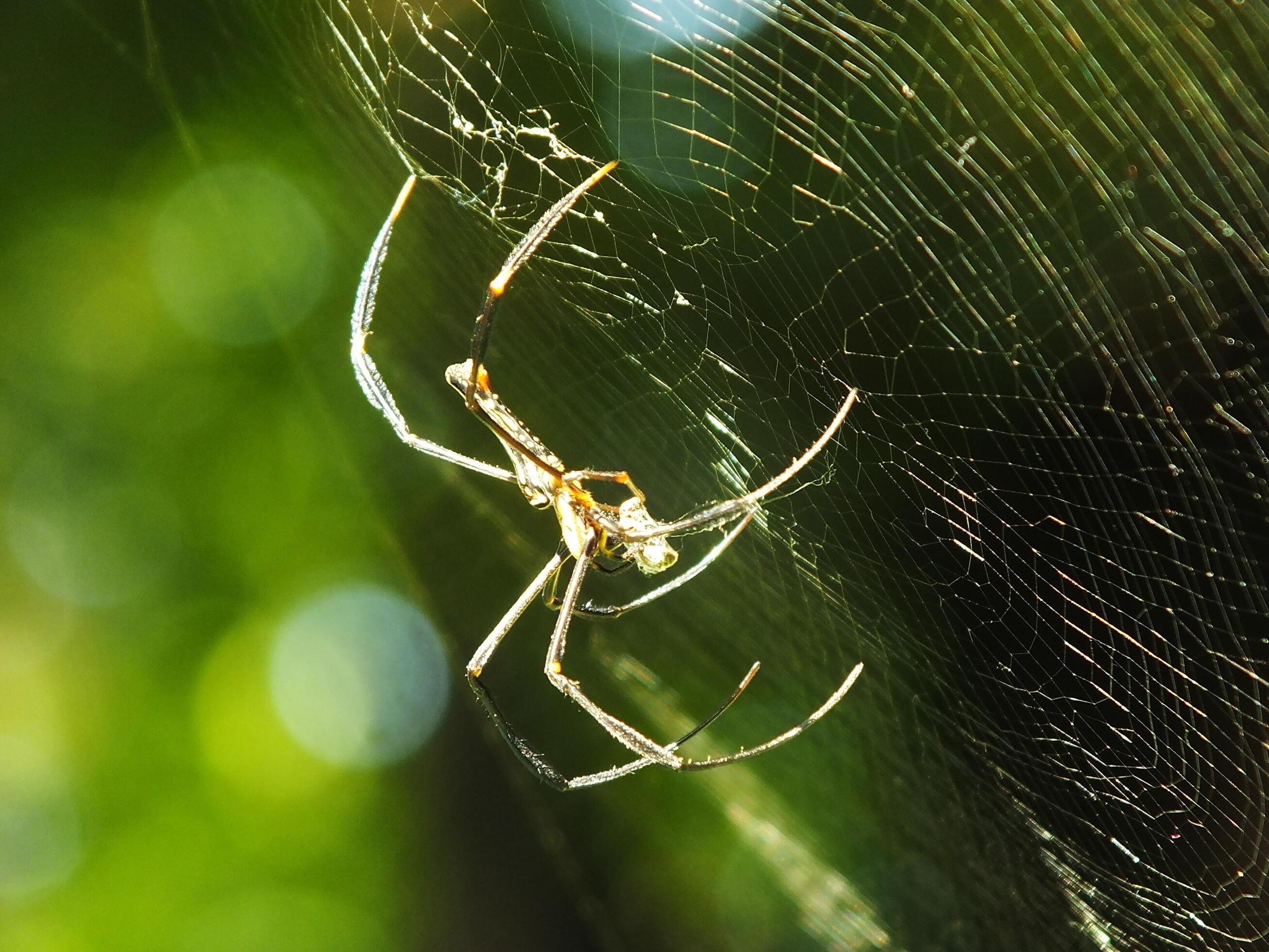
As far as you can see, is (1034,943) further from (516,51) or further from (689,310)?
(516,51)

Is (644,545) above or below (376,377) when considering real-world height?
below

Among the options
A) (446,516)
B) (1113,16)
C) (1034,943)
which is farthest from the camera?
(446,516)

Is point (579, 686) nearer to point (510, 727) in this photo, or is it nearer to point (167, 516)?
point (510, 727)

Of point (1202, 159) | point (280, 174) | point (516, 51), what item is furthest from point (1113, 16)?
point (280, 174)

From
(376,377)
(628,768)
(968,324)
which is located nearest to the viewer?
(968,324)

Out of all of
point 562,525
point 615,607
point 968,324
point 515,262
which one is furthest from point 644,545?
point 968,324

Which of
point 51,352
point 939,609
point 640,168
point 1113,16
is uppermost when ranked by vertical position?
point 51,352

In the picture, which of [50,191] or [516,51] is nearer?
[516,51]
